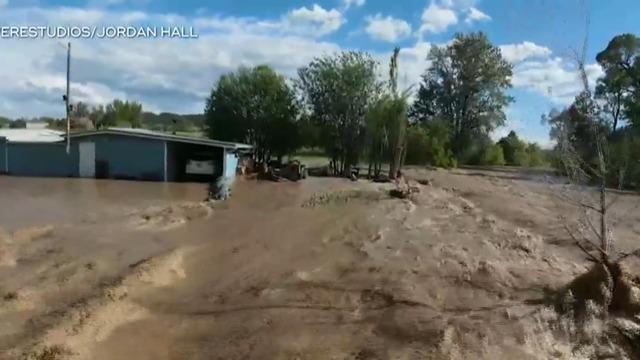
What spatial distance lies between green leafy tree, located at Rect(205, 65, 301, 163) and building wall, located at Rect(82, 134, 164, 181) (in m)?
13.9

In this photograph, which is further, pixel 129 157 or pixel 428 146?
pixel 428 146

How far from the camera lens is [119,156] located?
35.0 metres

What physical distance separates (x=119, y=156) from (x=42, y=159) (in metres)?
5.08

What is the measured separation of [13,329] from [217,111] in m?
41.1

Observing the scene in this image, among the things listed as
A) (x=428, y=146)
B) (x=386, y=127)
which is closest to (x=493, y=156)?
(x=428, y=146)

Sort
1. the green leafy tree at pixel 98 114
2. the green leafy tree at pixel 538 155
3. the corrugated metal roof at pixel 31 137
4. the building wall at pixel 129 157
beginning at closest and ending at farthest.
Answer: the green leafy tree at pixel 538 155 → the building wall at pixel 129 157 → the corrugated metal roof at pixel 31 137 → the green leafy tree at pixel 98 114

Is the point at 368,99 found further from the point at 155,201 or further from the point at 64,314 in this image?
the point at 64,314

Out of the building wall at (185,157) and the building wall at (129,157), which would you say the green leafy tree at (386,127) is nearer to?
the building wall at (185,157)

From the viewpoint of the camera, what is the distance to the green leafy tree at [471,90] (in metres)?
65.4

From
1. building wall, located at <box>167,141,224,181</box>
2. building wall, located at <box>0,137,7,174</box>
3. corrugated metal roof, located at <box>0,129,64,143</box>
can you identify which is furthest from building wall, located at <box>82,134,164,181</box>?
building wall, located at <box>0,137,7,174</box>

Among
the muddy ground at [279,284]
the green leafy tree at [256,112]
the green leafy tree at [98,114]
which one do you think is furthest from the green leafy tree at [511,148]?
the green leafy tree at [98,114]

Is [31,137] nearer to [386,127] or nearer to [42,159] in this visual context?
[42,159]

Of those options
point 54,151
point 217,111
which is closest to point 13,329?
point 54,151

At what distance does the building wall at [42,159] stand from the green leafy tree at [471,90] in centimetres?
3923
